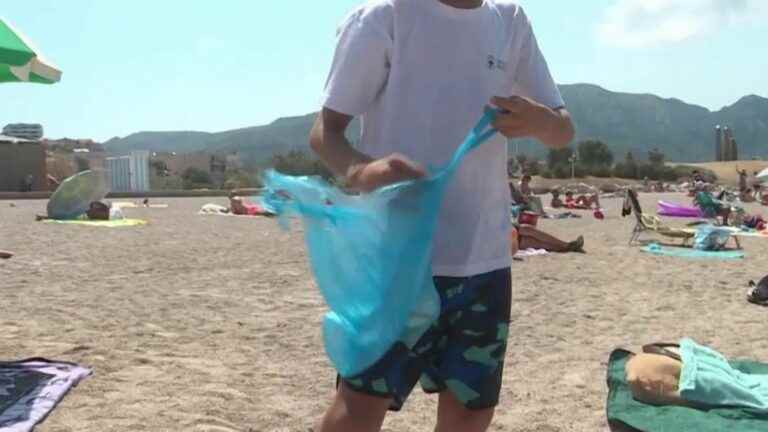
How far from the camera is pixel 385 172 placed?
1612mm

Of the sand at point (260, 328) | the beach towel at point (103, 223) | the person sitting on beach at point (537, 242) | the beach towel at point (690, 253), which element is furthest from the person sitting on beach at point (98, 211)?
the beach towel at point (690, 253)

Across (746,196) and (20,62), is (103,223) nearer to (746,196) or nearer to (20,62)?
(20,62)

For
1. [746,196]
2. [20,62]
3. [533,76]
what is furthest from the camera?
[746,196]

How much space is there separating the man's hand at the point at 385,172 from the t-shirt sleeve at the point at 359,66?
0.51 feet

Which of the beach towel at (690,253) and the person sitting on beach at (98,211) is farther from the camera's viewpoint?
the person sitting on beach at (98,211)

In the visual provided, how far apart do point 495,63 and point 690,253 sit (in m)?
10.5

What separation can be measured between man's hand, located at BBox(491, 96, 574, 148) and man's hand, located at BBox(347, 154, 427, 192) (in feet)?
0.71

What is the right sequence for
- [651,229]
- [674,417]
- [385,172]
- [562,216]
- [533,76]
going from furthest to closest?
[562,216]
[651,229]
[674,417]
[533,76]
[385,172]

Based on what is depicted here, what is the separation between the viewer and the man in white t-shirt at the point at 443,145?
172cm

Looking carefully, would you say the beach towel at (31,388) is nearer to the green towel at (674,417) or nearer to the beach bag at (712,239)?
the green towel at (674,417)

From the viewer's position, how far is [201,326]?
18.6 feet

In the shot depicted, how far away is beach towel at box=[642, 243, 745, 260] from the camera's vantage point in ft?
36.2

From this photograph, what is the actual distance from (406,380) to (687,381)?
2480 mm

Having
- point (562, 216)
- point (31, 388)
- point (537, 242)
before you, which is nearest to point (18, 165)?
point (562, 216)
